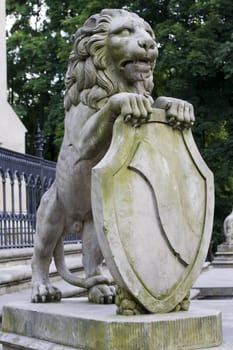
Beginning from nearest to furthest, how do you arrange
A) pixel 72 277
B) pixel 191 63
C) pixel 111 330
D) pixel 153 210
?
1. pixel 111 330
2. pixel 153 210
3. pixel 72 277
4. pixel 191 63

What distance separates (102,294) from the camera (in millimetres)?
4961

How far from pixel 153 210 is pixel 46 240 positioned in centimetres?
133

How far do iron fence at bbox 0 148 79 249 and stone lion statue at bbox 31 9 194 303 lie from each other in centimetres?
670

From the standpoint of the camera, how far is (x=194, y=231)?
4316 millimetres

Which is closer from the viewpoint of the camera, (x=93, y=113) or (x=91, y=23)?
(x=93, y=113)

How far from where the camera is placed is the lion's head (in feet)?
15.2

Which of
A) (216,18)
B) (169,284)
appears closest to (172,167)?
(169,284)

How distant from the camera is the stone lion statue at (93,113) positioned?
4.40 meters

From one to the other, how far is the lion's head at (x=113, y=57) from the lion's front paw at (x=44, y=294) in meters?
1.34

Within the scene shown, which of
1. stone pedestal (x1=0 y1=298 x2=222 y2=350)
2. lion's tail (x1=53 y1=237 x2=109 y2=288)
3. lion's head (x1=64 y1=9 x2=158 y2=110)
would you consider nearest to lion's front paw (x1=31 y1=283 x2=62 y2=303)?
lion's tail (x1=53 y1=237 x2=109 y2=288)

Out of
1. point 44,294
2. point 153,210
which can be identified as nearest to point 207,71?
point 44,294

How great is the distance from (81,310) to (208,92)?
21272 millimetres

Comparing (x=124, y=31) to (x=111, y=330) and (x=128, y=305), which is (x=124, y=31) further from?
(x=111, y=330)

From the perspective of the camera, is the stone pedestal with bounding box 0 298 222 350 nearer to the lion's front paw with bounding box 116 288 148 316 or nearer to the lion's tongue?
the lion's front paw with bounding box 116 288 148 316
